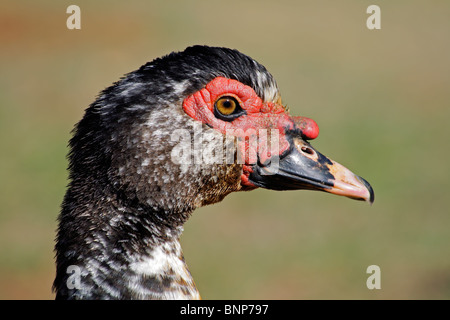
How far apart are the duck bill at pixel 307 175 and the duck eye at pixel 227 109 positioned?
0.33 m

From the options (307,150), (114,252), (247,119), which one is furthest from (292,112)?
(114,252)

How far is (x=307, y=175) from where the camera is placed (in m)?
3.63

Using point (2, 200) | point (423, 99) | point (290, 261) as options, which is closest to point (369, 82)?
point (423, 99)

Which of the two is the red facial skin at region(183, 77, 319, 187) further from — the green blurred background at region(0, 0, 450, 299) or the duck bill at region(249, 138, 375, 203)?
the green blurred background at region(0, 0, 450, 299)

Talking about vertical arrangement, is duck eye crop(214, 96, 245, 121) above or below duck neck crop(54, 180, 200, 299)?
above

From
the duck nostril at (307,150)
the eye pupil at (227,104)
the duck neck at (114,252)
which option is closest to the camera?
the duck neck at (114,252)

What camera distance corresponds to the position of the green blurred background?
969 centimetres

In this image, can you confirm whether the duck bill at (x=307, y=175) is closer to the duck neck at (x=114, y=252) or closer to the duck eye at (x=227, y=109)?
the duck eye at (x=227, y=109)

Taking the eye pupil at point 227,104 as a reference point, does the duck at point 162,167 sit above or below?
below

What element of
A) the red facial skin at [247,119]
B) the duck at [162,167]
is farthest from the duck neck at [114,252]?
the red facial skin at [247,119]

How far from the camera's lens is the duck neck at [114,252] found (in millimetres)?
3193

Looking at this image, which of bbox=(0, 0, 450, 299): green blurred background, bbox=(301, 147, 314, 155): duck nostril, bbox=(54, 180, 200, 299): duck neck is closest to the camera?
bbox=(54, 180, 200, 299): duck neck

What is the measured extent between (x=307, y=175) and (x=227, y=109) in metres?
0.61

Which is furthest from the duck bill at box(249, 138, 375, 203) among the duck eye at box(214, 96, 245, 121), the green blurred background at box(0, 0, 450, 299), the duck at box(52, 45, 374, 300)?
the green blurred background at box(0, 0, 450, 299)
